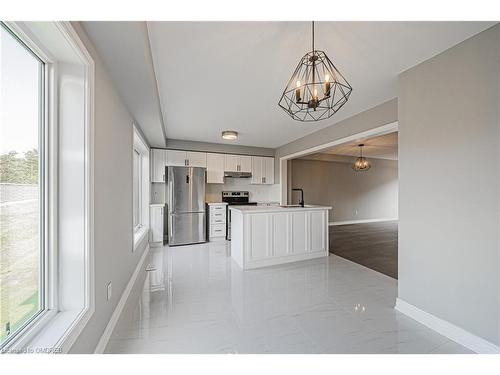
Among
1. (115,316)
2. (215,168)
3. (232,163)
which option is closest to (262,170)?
(232,163)

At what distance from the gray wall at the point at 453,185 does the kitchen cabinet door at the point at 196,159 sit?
407 cm

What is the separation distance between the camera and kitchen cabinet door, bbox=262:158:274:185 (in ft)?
19.2

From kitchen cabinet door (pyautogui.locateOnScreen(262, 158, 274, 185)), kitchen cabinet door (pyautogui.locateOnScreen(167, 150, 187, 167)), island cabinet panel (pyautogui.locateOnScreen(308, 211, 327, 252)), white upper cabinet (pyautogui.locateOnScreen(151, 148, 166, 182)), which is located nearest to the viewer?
island cabinet panel (pyautogui.locateOnScreen(308, 211, 327, 252))

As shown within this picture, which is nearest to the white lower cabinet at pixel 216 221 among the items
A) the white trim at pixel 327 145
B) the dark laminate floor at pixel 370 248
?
the white trim at pixel 327 145

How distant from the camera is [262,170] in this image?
19.0 ft

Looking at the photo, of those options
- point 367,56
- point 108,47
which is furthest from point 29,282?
point 367,56

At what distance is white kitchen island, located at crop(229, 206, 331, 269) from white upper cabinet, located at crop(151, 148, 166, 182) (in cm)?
220

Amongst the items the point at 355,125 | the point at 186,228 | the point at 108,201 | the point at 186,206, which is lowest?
the point at 186,228

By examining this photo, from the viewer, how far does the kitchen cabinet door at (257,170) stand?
18.8ft

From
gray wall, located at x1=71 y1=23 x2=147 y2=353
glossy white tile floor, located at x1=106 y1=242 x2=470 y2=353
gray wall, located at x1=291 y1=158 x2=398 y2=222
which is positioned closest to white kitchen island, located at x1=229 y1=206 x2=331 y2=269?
glossy white tile floor, located at x1=106 y1=242 x2=470 y2=353

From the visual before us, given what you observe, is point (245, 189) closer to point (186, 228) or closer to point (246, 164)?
point (246, 164)

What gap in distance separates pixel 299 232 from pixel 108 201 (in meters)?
2.84

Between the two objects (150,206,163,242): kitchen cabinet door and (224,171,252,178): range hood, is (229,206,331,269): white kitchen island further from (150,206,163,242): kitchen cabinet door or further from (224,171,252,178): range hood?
(224,171,252,178): range hood

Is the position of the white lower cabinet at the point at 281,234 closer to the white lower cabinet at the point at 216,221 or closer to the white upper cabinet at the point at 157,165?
the white lower cabinet at the point at 216,221
